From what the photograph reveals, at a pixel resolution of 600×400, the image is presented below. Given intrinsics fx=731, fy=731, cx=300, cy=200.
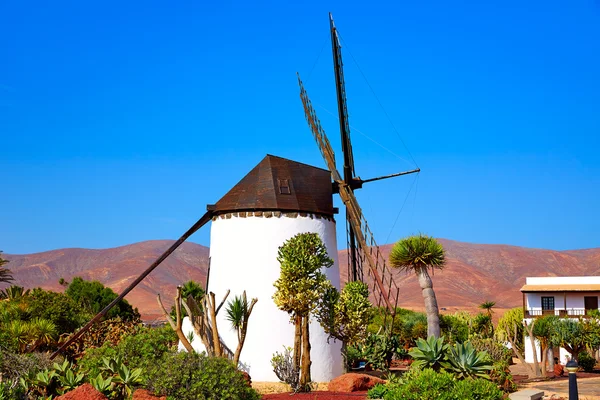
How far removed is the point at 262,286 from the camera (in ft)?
72.8

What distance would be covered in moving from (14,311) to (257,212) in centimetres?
1103

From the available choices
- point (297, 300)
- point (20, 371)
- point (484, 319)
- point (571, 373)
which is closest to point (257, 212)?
point (297, 300)

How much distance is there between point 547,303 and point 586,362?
13836 millimetres

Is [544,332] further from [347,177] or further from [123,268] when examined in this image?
[123,268]

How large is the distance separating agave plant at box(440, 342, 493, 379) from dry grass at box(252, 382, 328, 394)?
5.45m

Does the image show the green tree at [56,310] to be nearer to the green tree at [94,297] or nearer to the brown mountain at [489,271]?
the green tree at [94,297]

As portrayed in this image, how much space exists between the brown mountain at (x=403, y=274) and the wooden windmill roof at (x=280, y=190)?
66.4m

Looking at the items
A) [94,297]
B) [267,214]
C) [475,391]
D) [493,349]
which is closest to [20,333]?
[267,214]

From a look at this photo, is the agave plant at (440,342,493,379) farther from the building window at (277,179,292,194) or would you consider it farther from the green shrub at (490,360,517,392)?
the building window at (277,179,292,194)

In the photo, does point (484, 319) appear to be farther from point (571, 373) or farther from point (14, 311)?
point (571, 373)

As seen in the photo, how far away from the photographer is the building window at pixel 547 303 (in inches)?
1769

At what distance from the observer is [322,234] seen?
23.2 m

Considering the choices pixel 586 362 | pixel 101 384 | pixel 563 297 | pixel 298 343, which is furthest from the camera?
pixel 563 297

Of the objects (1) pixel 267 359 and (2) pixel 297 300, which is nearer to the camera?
(2) pixel 297 300
